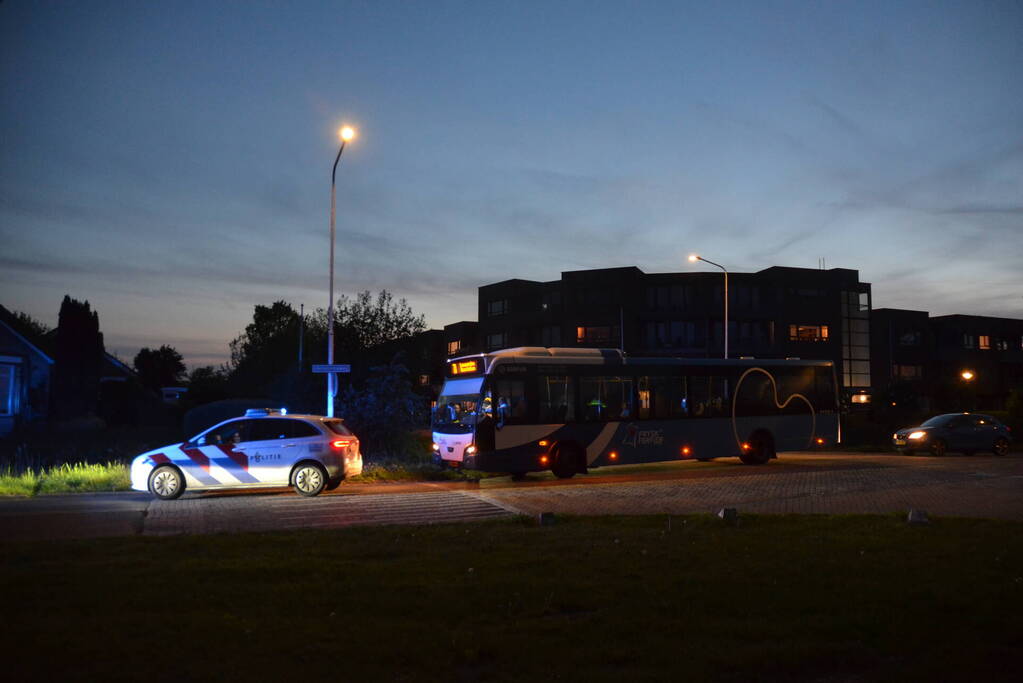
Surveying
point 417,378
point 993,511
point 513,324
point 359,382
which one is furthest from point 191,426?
point 513,324

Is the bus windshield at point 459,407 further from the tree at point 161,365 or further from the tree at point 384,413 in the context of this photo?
the tree at point 161,365

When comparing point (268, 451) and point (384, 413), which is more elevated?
point (384, 413)

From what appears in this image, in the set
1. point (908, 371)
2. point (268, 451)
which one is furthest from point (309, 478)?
point (908, 371)

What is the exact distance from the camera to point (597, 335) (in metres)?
73.0

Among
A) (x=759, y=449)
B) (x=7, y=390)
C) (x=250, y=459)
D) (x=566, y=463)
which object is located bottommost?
(x=566, y=463)

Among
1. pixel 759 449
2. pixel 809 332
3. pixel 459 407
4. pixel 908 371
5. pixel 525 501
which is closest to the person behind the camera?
pixel 525 501

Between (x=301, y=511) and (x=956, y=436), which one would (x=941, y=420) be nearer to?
(x=956, y=436)

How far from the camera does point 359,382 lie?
33.5 meters

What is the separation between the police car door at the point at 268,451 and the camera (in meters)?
16.7

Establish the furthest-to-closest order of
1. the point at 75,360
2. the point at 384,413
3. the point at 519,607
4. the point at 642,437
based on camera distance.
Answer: the point at 75,360, the point at 384,413, the point at 642,437, the point at 519,607

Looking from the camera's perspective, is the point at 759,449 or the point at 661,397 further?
the point at 759,449

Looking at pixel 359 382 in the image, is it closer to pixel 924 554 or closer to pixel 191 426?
pixel 191 426

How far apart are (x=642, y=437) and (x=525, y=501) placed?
6.96m

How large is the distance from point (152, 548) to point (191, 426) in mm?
25385
